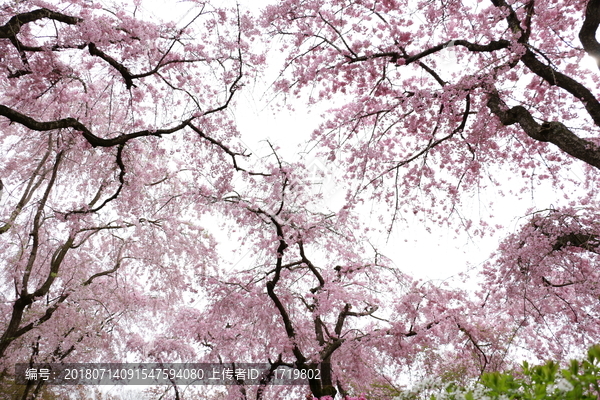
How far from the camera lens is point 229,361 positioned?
851 cm

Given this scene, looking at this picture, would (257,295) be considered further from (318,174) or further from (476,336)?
(476,336)

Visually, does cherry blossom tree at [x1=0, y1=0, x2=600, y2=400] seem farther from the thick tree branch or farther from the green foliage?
the green foliage

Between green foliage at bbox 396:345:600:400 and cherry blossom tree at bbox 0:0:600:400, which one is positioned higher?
cherry blossom tree at bbox 0:0:600:400

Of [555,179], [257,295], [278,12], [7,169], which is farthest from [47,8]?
[555,179]

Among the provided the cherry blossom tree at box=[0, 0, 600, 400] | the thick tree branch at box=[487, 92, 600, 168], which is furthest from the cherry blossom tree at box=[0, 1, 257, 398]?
the thick tree branch at box=[487, 92, 600, 168]

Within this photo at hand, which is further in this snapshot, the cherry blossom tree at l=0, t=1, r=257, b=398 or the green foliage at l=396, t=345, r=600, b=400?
the cherry blossom tree at l=0, t=1, r=257, b=398

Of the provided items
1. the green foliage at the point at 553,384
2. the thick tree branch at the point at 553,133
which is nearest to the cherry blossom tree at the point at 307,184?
the thick tree branch at the point at 553,133

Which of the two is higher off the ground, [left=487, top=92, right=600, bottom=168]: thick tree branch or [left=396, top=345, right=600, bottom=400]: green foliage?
[left=487, top=92, right=600, bottom=168]: thick tree branch

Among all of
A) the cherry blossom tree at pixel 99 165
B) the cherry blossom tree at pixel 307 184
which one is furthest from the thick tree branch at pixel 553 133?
the cherry blossom tree at pixel 99 165

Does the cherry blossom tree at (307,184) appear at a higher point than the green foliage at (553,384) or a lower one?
higher

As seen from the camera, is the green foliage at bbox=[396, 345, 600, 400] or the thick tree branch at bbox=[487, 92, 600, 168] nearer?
the green foliage at bbox=[396, 345, 600, 400]

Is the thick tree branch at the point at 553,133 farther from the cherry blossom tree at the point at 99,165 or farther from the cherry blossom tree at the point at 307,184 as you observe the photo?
the cherry blossom tree at the point at 99,165

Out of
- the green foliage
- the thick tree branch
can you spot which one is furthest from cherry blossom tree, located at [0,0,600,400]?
the green foliage

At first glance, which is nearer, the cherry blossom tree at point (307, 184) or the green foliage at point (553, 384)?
the green foliage at point (553, 384)
